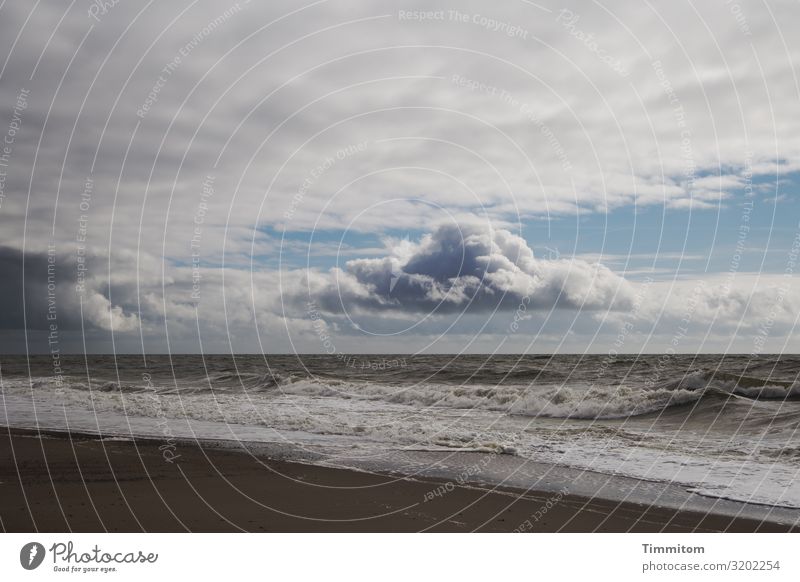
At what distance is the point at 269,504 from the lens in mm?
11469

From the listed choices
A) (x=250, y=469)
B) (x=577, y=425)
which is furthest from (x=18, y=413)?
(x=577, y=425)

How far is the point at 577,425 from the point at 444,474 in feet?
36.3

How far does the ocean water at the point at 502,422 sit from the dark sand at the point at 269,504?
1855 mm

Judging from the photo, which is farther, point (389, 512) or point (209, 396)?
point (209, 396)

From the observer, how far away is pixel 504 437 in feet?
66.7

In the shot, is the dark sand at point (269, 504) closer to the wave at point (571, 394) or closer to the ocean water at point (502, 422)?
the ocean water at point (502, 422)

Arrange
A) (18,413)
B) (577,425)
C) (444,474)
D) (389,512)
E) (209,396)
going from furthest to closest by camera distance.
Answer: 1. (209,396)
2. (18,413)
3. (577,425)
4. (444,474)
5. (389,512)

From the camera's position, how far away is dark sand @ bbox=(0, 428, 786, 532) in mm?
10164
